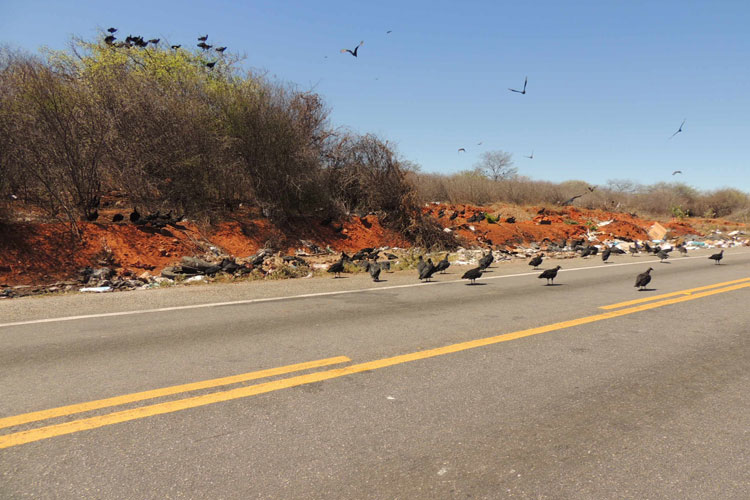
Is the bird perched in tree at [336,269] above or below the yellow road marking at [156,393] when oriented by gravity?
below

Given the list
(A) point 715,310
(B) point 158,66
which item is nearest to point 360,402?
(A) point 715,310

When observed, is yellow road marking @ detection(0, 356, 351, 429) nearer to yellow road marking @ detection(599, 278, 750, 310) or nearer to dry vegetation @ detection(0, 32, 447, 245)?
yellow road marking @ detection(599, 278, 750, 310)

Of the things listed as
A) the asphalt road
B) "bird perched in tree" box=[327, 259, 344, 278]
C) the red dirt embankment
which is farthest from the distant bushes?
the asphalt road

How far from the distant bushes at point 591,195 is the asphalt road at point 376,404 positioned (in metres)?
21.6

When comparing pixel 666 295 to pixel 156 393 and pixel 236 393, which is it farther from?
pixel 156 393

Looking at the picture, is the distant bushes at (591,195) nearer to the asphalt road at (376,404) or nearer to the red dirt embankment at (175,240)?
the red dirt embankment at (175,240)

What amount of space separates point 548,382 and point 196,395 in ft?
10.2

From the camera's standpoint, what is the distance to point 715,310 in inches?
282

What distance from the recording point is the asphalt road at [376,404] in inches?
97.6

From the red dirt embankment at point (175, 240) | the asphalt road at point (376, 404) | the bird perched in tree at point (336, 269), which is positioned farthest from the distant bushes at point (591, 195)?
the asphalt road at point (376, 404)

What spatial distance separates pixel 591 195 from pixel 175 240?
3634 centimetres

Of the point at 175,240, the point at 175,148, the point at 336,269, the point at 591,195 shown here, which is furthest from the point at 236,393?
the point at 591,195

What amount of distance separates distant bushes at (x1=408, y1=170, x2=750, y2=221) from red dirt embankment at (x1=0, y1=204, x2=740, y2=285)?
25.0 feet

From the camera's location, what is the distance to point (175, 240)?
12.8 m
